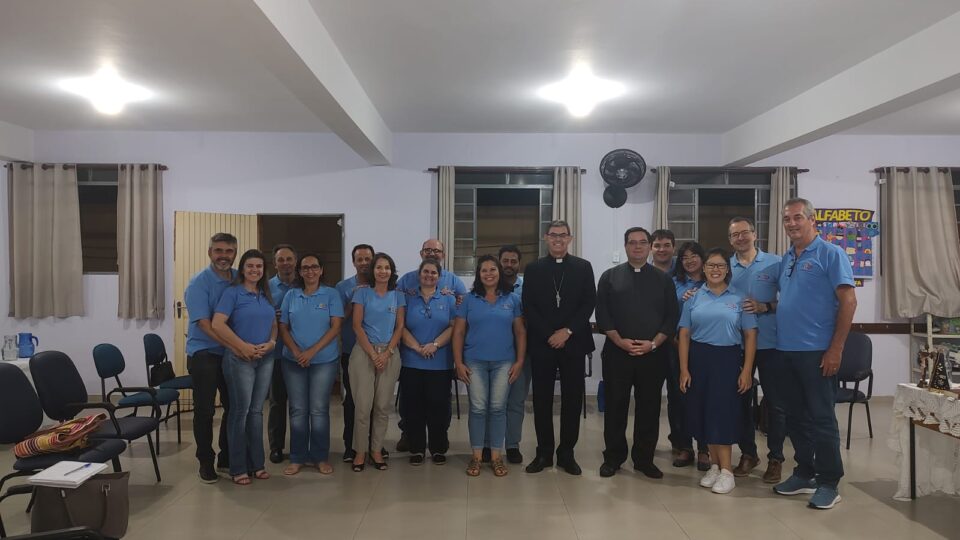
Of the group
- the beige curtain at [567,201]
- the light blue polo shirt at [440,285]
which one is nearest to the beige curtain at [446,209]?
the beige curtain at [567,201]

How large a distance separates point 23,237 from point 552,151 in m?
5.78

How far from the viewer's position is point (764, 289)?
3.77 metres

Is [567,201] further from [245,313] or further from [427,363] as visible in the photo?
[245,313]

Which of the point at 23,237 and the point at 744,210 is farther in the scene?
the point at 744,210

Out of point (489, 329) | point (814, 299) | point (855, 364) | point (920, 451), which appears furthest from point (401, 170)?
point (920, 451)

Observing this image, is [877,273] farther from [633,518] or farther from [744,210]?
[633,518]

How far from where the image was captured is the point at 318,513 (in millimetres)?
3402

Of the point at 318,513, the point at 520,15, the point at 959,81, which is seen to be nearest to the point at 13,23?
the point at 520,15

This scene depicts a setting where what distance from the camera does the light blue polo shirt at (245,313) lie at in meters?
3.72

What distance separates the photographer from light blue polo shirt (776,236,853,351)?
11.2 ft

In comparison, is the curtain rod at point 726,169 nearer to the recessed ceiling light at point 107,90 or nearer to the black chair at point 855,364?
the black chair at point 855,364

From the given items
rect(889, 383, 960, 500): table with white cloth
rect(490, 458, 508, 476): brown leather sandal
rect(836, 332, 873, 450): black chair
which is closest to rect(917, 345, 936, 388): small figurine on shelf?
rect(889, 383, 960, 500): table with white cloth

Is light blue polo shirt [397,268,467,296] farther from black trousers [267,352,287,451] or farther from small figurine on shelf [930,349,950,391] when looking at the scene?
small figurine on shelf [930,349,950,391]

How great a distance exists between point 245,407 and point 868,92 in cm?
479
